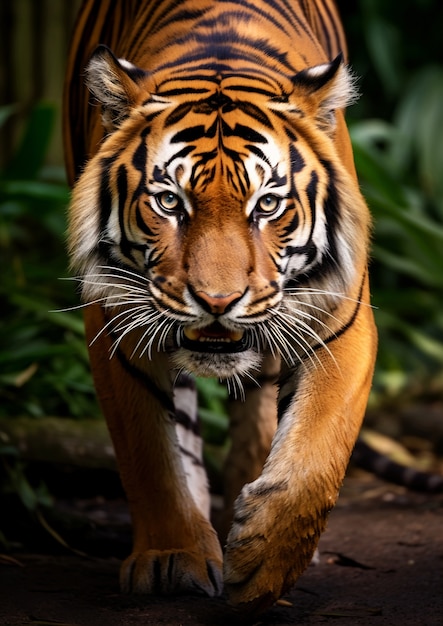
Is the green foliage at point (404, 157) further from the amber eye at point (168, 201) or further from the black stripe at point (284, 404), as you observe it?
the amber eye at point (168, 201)

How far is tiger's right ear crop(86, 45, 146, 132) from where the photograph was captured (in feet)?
8.73

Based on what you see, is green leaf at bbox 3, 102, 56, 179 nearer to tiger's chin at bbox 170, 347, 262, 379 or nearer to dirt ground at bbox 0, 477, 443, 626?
dirt ground at bbox 0, 477, 443, 626

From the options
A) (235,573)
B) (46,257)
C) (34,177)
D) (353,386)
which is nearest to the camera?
(235,573)

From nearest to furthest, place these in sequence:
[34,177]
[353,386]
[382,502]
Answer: [353,386], [382,502], [34,177]

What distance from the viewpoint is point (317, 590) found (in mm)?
2943

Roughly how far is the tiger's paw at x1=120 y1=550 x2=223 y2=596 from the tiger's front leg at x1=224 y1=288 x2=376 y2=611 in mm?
365

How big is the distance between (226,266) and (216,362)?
261 millimetres

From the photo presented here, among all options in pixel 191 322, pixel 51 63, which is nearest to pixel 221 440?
pixel 191 322

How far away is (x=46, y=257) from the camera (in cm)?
587

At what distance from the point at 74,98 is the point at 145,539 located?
4.96 ft

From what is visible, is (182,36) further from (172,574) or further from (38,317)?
(38,317)

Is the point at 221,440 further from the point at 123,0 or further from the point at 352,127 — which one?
the point at 352,127

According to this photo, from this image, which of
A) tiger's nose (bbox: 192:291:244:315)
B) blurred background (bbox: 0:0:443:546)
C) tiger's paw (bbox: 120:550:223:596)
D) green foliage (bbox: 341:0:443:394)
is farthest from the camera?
green foliage (bbox: 341:0:443:394)

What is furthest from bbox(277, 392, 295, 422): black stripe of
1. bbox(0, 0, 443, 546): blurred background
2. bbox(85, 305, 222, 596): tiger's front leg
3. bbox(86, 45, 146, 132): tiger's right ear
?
bbox(0, 0, 443, 546): blurred background
